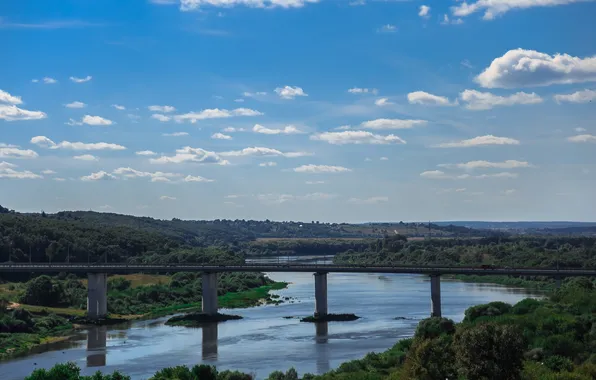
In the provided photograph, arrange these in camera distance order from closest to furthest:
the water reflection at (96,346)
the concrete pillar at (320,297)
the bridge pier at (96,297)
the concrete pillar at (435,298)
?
1. the water reflection at (96,346)
2. the concrete pillar at (435,298)
3. the concrete pillar at (320,297)
4. the bridge pier at (96,297)

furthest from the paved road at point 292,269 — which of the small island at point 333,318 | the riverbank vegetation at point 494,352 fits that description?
the riverbank vegetation at point 494,352

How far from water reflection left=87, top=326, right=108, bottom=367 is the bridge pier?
7476mm

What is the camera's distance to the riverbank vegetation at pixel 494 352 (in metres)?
44.3

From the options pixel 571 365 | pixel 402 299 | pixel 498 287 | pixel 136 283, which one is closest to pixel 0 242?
pixel 136 283

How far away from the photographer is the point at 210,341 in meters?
87.0

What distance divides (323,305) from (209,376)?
5587 cm

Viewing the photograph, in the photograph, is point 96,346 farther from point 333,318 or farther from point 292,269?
point 292,269

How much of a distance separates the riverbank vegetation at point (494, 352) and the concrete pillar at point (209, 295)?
40158 millimetres

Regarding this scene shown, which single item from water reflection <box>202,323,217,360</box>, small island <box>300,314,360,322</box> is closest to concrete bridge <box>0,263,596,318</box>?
small island <box>300,314,360,322</box>

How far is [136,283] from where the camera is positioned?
144 m

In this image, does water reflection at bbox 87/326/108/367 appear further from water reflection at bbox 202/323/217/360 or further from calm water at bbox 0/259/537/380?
water reflection at bbox 202/323/217/360

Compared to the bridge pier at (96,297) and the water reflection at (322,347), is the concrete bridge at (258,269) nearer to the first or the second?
the bridge pier at (96,297)

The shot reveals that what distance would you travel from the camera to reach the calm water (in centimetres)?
7044

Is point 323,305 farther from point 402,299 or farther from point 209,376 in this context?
point 209,376
